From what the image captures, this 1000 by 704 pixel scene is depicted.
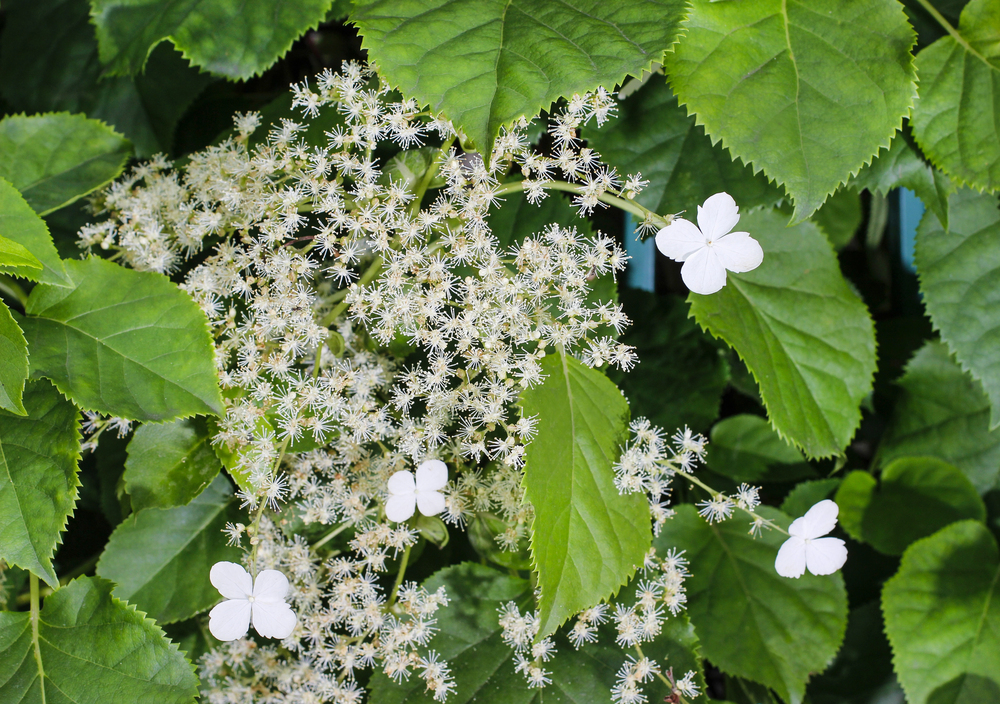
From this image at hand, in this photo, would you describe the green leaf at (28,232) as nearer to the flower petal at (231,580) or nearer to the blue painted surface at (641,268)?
the flower petal at (231,580)

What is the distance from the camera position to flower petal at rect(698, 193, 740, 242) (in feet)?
1.91

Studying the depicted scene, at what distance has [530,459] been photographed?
60 centimetres

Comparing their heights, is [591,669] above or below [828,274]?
below

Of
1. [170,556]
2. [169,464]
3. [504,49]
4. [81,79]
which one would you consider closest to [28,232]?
[169,464]

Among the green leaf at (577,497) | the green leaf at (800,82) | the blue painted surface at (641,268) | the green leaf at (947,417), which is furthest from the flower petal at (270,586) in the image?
the green leaf at (947,417)

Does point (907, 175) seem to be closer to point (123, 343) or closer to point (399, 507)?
point (399, 507)

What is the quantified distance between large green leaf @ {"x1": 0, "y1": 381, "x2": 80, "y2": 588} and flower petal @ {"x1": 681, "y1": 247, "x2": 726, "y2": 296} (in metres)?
0.55

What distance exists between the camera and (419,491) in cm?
64

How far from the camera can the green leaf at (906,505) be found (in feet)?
3.45

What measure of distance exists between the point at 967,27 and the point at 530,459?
67 centimetres

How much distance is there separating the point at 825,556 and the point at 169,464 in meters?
0.63

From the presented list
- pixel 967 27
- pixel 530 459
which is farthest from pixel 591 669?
pixel 967 27

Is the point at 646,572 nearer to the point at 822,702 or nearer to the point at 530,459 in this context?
the point at 530,459

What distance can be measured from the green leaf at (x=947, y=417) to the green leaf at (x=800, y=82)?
0.58 meters
